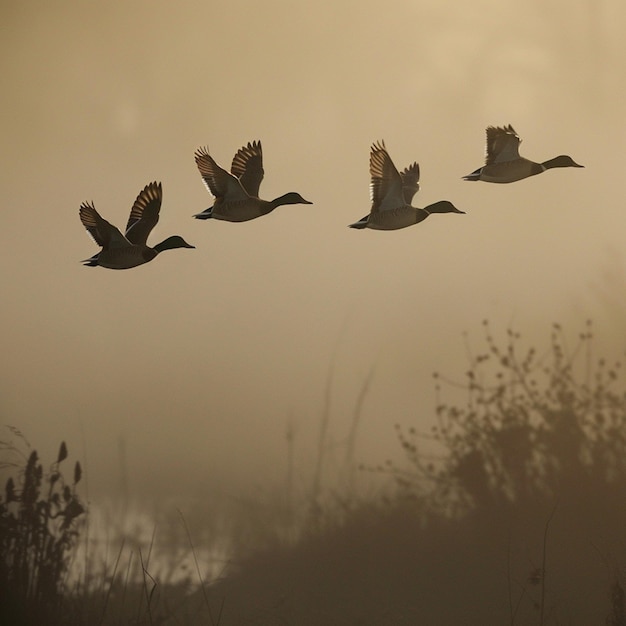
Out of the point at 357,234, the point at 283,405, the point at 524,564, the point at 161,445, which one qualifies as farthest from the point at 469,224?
the point at 161,445

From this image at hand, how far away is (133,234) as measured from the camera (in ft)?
8.87

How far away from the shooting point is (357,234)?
8.99ft

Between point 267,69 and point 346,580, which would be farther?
point 267,69

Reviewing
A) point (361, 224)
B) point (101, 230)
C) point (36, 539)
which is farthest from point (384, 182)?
point (36, 539)

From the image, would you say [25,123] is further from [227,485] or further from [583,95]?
[583,95]

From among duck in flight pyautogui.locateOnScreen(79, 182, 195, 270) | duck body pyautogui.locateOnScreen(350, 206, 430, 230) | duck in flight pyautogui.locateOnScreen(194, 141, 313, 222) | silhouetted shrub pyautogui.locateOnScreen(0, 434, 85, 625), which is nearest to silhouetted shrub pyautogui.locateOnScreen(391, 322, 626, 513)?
duck body pyautogui.locateOnScreen(350, 206, 430, 230)

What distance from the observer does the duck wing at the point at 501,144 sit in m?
2.51

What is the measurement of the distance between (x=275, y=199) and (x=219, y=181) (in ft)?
0.60

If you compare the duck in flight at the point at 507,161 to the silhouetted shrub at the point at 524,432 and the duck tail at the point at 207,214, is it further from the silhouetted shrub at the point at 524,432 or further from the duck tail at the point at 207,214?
the duck tail at the point at 207,214

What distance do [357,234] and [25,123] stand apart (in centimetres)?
123

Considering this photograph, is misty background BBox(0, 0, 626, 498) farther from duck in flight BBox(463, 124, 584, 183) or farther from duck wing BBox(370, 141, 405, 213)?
duck wing BBox(370, 141, 405, 213)

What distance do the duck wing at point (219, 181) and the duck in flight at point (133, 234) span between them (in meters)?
0.18

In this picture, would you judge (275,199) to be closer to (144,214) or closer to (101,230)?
(144,214)

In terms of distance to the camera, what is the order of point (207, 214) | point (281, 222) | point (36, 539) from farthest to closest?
1. point (36, 539)
2. point (281, 222)
3. point (207, 214)
